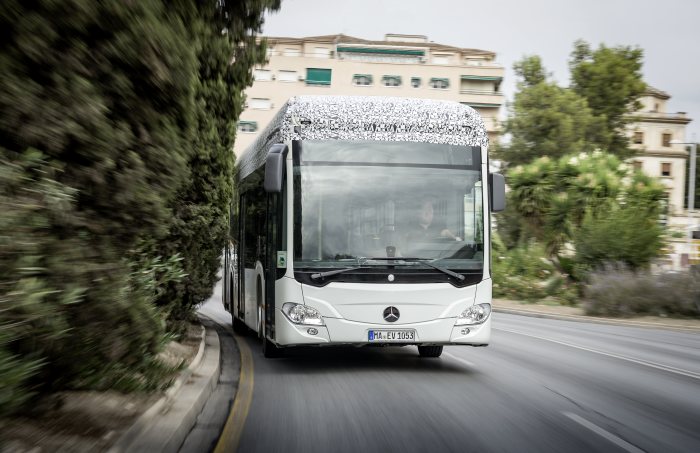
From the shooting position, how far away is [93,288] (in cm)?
529

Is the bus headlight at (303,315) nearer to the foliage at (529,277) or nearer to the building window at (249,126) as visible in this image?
the foliage at (529,277)

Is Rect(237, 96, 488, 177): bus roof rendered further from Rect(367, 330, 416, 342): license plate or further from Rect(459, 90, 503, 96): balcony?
Rect(459, 90, 503, 96): balcony

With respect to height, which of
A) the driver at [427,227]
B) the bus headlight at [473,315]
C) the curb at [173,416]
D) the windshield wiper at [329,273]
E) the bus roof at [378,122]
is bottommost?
the curb at [173,416]

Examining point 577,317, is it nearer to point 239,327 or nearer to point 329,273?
point 239,327

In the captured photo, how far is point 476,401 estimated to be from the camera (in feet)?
26.8

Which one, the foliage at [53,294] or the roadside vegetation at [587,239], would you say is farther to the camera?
the roadside vegetation at [587,239]

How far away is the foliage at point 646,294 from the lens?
23.0m

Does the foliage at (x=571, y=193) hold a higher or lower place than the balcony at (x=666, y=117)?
lower

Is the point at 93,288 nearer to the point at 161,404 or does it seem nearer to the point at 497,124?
the point at 161,404

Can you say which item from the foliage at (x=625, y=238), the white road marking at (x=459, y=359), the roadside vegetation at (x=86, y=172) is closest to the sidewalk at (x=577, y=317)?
the foliage at (x=625, y=238)

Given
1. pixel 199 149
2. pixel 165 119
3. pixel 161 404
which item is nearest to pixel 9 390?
pixel 165 119

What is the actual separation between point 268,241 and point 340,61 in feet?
218

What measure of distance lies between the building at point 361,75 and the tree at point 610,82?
1704 cm

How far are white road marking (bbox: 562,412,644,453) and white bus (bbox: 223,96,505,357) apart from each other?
2.82 m
